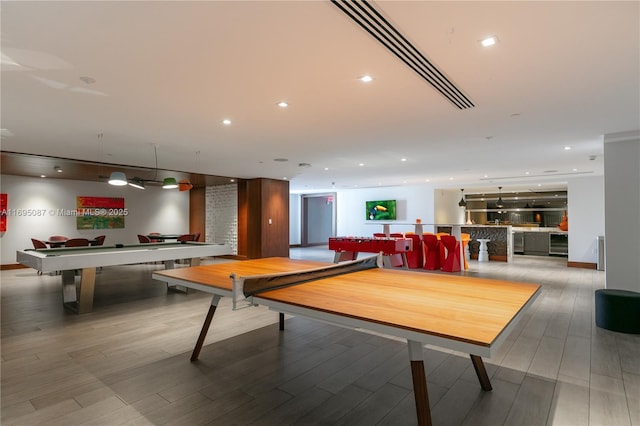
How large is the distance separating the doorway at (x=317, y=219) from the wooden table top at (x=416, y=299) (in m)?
12.6

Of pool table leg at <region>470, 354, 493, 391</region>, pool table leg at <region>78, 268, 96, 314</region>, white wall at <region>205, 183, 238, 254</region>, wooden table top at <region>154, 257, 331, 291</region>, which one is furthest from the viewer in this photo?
white wall at <region>205, 183, 238, 254</region>

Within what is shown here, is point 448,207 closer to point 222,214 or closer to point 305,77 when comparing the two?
point 222,214

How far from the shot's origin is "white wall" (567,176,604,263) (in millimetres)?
9102

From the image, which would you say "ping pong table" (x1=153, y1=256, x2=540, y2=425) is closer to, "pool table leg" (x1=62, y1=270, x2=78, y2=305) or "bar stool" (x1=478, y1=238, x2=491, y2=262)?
"pool table leg" (x1=62, y1=270, x2=78, y2=305)

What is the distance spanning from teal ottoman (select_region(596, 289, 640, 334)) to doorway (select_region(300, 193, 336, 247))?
11593mm

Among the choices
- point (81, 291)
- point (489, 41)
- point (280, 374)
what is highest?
point (489, 41)

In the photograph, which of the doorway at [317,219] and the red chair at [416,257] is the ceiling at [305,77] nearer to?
the red chair at [416,257]

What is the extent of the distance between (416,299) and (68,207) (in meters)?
11.3

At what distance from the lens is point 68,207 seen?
9953 mm

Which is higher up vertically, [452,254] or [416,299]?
[416,299]

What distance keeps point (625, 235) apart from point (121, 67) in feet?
21.4

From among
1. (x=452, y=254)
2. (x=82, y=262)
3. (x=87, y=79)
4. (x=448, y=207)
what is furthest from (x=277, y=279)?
(x=448, y=207)

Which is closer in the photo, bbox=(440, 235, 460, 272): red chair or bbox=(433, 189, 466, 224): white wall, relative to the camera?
bbox=(440, 235, 460, 272): red chair

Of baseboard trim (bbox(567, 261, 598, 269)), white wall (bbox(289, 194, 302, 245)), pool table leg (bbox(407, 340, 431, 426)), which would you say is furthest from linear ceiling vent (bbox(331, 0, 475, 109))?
white wall (bbox(289, 194, 302, 245))
